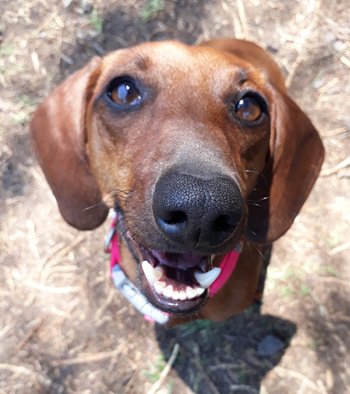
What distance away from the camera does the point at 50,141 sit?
2289mm

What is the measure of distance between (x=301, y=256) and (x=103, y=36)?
118 inches

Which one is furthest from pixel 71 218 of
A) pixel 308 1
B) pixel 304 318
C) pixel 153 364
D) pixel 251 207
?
pixel 308 1

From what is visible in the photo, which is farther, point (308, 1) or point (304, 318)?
point (308, 1)

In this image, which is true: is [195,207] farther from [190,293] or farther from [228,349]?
[228,349]

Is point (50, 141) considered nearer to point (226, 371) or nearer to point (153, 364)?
point (153, 364)

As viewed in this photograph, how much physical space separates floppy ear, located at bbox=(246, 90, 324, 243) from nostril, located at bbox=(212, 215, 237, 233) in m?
0.77

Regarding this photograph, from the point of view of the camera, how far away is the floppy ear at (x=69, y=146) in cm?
219

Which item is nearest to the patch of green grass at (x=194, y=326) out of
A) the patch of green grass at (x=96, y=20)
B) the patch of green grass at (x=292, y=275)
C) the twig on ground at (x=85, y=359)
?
the twig on ground at (x=85, y=359)

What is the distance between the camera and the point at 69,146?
2215 millimetres

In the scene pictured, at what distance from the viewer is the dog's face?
1.39 meters

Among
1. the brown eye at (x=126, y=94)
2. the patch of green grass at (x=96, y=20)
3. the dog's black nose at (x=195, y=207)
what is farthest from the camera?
the patch of green grass at (x=96, y=20)

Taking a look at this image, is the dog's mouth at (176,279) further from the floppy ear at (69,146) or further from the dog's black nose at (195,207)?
the floppy ear at (69,146)

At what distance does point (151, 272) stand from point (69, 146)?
931 mm

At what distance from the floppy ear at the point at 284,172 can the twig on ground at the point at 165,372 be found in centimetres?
143
